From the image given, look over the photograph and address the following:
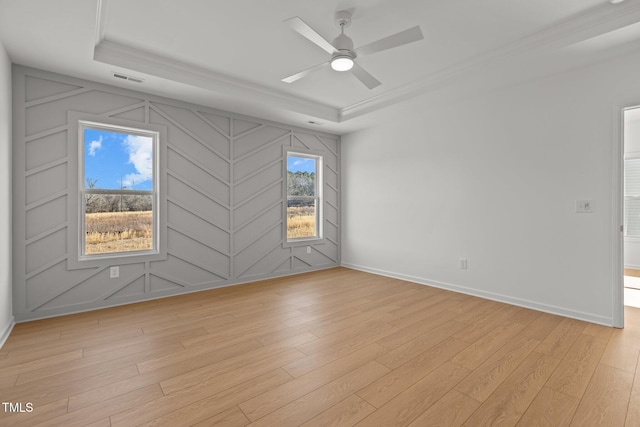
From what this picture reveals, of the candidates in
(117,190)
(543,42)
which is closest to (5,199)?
(117,190)

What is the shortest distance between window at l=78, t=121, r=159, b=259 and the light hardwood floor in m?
0.83

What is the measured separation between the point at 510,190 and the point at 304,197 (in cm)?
316

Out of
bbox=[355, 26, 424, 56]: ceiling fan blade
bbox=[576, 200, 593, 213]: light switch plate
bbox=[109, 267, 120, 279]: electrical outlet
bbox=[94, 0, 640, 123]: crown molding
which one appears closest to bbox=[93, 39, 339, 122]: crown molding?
bbox=[94, 0, 640, 123]: crown molding

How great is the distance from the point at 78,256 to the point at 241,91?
265 cm

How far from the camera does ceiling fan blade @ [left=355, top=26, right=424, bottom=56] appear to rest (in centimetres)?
218

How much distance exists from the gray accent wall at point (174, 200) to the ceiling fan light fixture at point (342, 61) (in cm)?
236

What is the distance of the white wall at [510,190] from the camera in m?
3.02

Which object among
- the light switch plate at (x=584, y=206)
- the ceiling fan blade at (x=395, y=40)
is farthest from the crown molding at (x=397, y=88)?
the light switch plate at (x=584, y=206)

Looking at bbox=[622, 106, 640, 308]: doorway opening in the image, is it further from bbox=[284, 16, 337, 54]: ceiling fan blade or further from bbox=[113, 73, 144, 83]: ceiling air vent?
bbox=[113, 73, 144, 83]: ceiling air vent

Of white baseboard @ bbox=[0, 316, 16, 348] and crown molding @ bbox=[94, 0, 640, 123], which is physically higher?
crown molding @ bbox=[94, 0, 640, 123]

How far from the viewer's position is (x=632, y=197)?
5.51 meters

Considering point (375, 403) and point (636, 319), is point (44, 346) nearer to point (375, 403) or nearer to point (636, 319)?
point (375, 403)

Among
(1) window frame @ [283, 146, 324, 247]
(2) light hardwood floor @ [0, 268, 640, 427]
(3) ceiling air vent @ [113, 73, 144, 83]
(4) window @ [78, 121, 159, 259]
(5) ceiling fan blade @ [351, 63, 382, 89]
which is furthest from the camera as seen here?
(1) window frame @ [283, 146, 324, 247]

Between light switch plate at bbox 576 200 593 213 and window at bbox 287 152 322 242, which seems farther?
window at bbox 287 152 322 242
